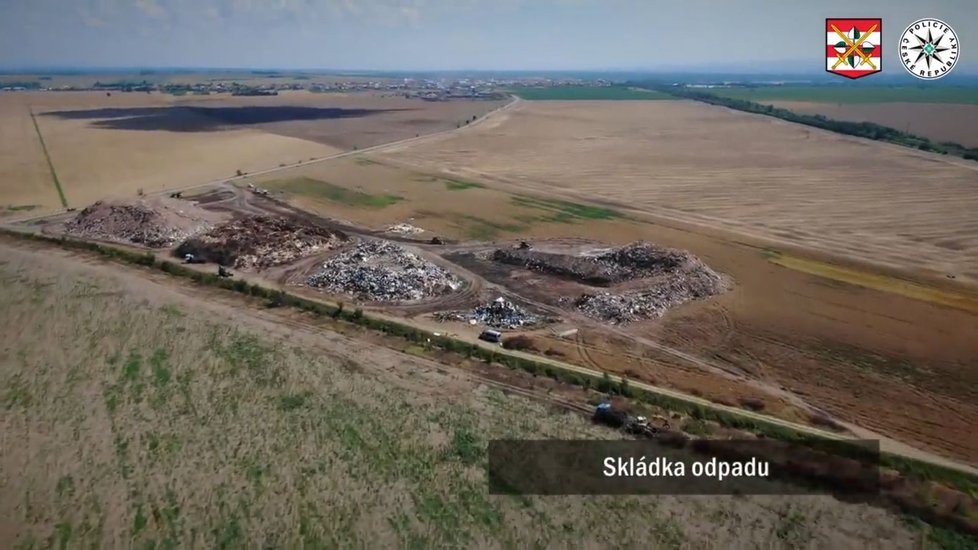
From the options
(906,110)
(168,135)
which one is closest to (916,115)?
(906,110)

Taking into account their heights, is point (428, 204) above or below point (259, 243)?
above

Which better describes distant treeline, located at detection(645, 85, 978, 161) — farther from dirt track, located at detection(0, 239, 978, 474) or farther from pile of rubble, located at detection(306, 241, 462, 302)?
pile of rubble, located at detection(306, 241, 462, 302)

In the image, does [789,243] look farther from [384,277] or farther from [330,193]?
[330,193]

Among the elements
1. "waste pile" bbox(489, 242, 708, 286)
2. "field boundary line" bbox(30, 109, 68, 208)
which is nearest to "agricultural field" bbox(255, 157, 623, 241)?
"waste pile" bbox(489, 242, 708, 286)

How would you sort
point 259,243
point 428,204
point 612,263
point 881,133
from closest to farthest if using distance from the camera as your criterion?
point 612,263, point 259,243, point 428,204, point 881,133

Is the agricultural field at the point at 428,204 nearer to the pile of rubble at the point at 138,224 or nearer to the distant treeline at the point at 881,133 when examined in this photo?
the pile of rubble at the point at 138,224

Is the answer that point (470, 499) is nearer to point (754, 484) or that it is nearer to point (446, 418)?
point (446, 418)

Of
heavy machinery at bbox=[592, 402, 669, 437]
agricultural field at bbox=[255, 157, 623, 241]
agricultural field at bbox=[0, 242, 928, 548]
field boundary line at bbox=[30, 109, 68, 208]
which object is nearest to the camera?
agricultural field at bbox=[0, 242, 928, 548]
